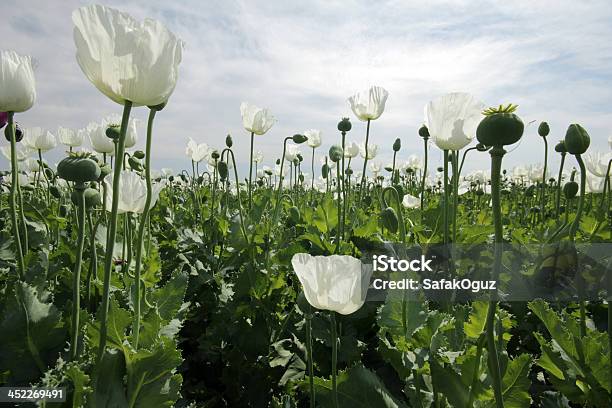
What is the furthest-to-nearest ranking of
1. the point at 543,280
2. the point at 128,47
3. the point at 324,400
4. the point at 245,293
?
the point at 245,293, the point at 543,280, the point at 324,400, the point at 128,47

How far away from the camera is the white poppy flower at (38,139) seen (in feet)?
10.2

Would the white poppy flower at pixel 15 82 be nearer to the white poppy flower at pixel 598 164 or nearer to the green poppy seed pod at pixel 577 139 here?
the green poppy seed pod at pixel 577 139

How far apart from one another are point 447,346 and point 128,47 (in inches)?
42.1

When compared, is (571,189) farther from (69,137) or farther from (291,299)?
Result: (69,137)

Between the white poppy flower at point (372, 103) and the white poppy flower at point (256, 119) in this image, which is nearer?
the white poppy flower at point (372, 103)

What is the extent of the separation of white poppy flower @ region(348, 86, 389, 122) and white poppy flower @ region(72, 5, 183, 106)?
2.01m

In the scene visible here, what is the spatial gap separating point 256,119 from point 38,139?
4.89 ft

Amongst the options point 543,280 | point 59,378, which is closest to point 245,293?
point 59,378

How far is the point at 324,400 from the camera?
1.18 m

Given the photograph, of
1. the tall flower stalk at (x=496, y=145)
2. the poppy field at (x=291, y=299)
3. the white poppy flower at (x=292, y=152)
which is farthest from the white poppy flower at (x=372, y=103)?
the white poppy flower at (x=292, y=152)

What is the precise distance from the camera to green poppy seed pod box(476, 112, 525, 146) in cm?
81

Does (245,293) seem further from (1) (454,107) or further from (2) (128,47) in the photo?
(2) (128,47)

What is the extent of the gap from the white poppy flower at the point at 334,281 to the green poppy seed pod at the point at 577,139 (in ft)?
2.13

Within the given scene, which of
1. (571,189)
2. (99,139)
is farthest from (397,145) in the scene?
(99,139)
